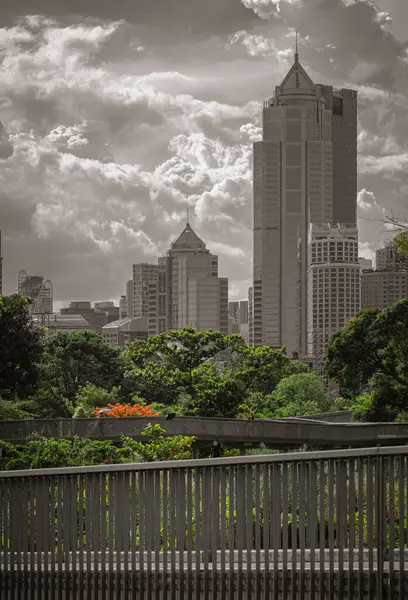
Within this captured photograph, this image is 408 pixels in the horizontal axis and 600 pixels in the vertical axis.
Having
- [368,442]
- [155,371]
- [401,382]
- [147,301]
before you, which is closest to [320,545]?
[368,442]

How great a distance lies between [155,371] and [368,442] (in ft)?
41.3

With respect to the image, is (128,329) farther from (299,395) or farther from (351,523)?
(351,523)

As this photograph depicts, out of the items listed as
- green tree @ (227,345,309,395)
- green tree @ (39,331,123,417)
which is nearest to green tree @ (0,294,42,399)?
green tree @ (39,331,123,417)

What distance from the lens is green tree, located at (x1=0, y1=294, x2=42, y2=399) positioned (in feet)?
92.2

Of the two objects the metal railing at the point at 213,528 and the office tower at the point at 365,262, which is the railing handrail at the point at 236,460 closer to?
the metal railing at the point at 213,528

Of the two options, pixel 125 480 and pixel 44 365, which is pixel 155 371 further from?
pixel 125 480

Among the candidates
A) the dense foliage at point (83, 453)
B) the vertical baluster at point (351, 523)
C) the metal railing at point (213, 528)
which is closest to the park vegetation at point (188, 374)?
the dense foliage at point (83, 453)

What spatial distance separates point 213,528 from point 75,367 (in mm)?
28083

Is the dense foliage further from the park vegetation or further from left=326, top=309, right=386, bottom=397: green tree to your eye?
left=326, top=309, right=386, bottom=397: green tree

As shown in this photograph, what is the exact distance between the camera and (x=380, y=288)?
447 feet

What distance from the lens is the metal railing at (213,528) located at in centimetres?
507

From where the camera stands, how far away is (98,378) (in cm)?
3269

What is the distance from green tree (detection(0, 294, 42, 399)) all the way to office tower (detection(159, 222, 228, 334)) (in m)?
154

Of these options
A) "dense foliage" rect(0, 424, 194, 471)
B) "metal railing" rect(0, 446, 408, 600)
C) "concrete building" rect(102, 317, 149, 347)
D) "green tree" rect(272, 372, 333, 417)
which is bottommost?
"green tree" rect(272, 372, 333, 417)
